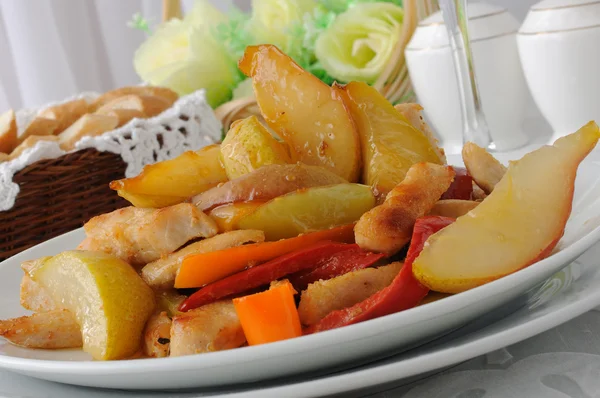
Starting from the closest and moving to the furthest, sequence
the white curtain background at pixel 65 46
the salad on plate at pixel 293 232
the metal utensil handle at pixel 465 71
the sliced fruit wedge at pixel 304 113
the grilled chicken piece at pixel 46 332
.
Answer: the salad on plate at pixel 293 232, the grilled chicken piece at pixel 46 332, the sliced fruit wedge at pixel 304 113, the metal utensil handle at pixel 465 71, the white curtain background at pixel 65 46

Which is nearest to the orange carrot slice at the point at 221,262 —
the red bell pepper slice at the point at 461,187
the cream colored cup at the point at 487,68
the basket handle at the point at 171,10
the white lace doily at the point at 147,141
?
the red bell pepper slice at the point at 461,187

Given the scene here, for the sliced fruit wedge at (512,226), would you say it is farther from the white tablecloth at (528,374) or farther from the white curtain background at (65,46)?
the white curtain background at (65,46)

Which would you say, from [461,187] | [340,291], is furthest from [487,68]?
[340,291]

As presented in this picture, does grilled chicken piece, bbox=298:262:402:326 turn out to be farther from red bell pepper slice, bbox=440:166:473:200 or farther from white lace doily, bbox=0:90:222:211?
white lace doily, bbox=0:90:222:211

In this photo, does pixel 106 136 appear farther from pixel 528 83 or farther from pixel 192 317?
pixel 192 317

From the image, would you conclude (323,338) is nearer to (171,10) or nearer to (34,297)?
(34,297)

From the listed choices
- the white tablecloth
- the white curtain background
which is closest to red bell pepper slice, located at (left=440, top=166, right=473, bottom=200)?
the white tablecloth
